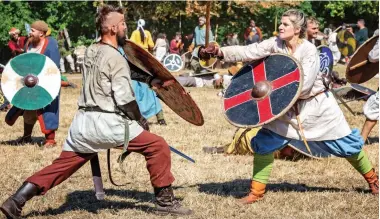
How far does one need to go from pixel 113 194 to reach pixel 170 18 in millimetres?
23335

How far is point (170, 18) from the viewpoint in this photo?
28.4m

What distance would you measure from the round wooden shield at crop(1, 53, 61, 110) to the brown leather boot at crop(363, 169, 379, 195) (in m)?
3.29

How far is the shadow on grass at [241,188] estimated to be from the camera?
553 cm

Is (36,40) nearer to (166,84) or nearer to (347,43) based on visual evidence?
(166,84)

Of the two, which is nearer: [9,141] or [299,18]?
[299,18]

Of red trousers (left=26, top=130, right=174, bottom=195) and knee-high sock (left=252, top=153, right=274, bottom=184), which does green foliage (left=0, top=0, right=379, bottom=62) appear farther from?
red trousers (left=26, top=130, right=174, bottom=195)

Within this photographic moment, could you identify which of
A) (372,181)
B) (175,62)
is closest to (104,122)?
(372,181)

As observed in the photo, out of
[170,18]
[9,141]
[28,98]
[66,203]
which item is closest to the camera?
[66,203]

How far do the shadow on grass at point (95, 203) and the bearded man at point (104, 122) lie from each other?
403 millimetres

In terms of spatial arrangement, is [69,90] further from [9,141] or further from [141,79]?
[141,79]

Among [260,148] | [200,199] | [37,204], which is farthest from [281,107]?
[37,204]

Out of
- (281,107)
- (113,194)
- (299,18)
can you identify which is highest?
(299,18)

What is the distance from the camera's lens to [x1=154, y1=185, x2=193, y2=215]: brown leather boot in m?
4.70

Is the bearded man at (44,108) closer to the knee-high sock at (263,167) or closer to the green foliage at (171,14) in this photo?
the knee-high sock at (263,167)
